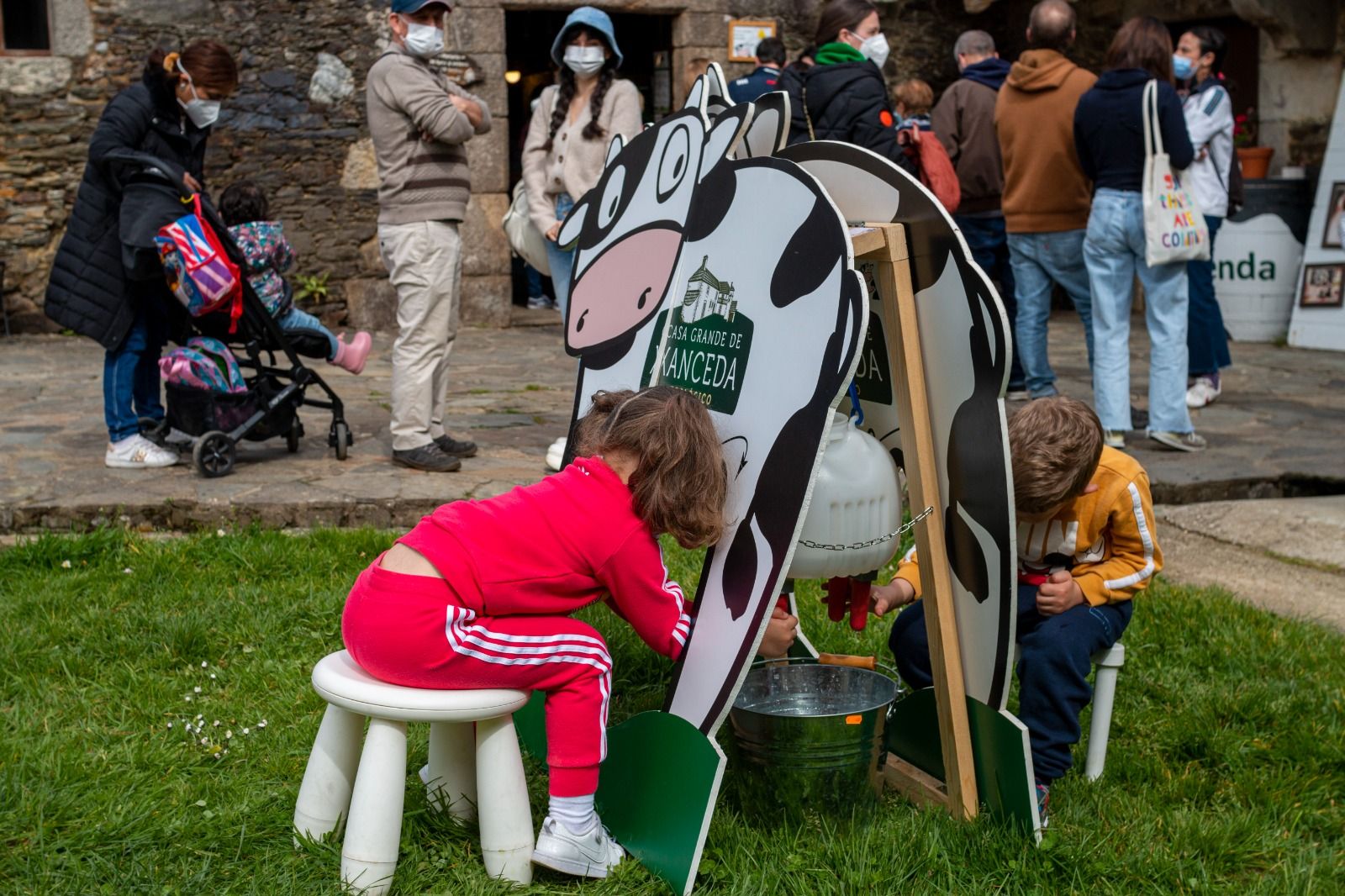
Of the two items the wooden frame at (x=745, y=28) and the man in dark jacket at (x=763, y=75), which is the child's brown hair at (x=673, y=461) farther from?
the wooden frame at (x=745, y=28)

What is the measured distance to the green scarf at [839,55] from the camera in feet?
18.7

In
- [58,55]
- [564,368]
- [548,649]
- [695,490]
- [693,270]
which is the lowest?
[564,368]

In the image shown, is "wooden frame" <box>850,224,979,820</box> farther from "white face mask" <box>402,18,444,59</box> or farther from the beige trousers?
"white face mask" <box>402,18,444,59</box>

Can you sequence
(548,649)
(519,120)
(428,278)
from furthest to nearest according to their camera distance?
(519,120) < (428,278) < (548,649)

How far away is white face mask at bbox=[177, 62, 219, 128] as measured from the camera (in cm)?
526

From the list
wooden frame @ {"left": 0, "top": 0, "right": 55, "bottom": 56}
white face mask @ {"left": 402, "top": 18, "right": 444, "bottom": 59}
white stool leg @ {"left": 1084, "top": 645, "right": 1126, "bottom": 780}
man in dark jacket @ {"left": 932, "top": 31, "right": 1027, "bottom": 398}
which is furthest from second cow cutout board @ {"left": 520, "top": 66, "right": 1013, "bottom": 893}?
wooden frame @ {"left": 0, "top": 0, "right": 55, "bottom": 56}

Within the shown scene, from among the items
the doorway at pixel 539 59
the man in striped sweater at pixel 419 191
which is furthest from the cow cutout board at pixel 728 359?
the doorway at pixel 539 59

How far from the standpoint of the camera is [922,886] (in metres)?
2.42

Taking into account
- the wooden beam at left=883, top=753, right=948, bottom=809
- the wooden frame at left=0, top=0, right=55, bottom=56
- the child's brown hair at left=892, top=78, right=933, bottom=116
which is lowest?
the wooden beam at left=883, top=753, right=948, bottom=809

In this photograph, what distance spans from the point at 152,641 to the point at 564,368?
17.0 ft

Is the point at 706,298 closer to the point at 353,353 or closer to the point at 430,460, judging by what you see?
the point at 430,460

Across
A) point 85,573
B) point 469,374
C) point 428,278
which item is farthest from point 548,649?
point 469,374

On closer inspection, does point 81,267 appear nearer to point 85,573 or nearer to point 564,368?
point 85,573

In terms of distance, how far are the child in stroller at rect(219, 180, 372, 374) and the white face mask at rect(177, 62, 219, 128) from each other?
1.34 ft
